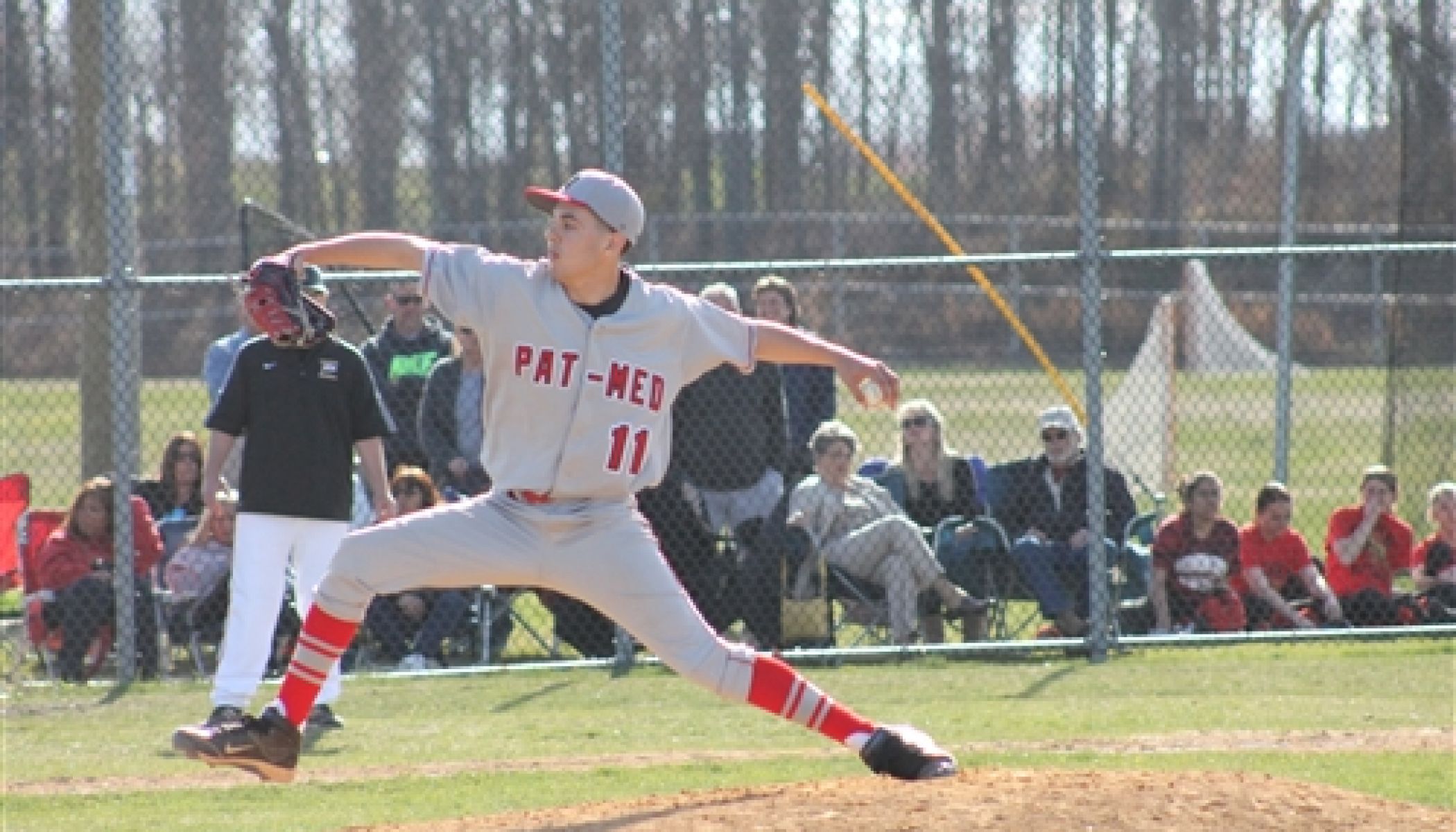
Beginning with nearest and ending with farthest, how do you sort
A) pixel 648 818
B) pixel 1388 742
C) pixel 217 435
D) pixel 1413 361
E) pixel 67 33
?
1. pixel 648 818
2. pixel 1388 742
3. pixel 217 435
4. pixel 1413 361
5. pixel 67 33

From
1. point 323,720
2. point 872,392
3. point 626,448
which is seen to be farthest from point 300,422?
point 872,392

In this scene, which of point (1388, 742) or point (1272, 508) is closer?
point (1388, 742)

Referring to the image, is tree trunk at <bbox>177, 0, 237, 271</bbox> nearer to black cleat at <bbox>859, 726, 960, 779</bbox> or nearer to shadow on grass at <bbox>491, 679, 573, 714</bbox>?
shadow on grass at <bbox>491, 679, 573, 714</bbox>

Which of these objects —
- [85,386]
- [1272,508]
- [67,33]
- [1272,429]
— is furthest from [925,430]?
[1272,429]

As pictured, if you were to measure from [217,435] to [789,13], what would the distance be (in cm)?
641

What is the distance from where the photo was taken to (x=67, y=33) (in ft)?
46.6

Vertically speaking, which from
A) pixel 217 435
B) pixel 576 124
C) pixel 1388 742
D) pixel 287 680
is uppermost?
pixel 576 124

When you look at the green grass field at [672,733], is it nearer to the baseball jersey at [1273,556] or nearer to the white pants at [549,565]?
the baseball jersey at [1273,556]

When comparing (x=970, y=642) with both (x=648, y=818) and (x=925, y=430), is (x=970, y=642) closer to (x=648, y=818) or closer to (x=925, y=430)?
(x=925, y=430)

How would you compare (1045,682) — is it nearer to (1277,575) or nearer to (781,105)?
(1277,575)

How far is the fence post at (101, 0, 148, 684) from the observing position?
33.4ft

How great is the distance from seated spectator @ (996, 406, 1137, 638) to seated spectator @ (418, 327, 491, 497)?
8.84 ft

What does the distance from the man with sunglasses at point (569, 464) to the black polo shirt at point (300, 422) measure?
94.6 inches

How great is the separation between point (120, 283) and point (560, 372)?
15.4 feet
